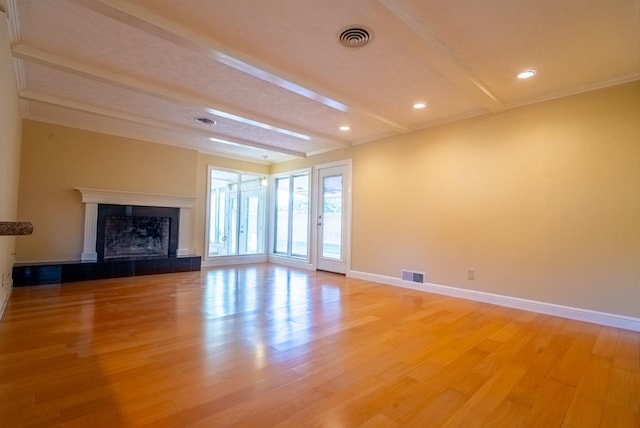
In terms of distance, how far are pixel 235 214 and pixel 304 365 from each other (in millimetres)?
5528

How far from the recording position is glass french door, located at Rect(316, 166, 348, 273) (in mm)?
5867

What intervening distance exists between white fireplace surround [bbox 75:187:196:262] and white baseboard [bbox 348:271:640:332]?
3.91 m

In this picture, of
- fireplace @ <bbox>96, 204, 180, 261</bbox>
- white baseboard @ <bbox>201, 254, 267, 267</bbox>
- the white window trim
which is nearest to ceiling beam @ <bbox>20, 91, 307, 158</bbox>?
the white window trim

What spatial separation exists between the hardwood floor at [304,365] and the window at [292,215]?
→ 10.3ft

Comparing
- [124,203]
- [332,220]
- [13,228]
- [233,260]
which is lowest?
[233,260]

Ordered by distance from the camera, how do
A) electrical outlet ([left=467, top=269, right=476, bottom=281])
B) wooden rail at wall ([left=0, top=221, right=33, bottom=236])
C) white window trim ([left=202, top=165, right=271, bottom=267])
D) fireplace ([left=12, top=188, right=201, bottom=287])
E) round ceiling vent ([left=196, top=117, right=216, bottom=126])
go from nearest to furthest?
wooden rail at wall ([left=0, top=221, right=33, bottom=236]) < electrical outlet ([left=467, top=269, right=476, bottom=281]) < round ceiling vent ([left=196, top=117, right=216, bottom=126]) < fireplace ([left=12, top=188, right=201, bottom=287]) < white window trim ([left=202, top=165, right=271, bottom=267])

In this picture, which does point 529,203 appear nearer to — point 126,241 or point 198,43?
point 198,43

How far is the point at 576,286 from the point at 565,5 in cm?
269

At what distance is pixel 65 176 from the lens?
5.00 meters

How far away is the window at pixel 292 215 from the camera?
6.78 m

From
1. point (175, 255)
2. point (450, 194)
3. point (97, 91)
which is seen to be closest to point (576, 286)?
point (450, 194)

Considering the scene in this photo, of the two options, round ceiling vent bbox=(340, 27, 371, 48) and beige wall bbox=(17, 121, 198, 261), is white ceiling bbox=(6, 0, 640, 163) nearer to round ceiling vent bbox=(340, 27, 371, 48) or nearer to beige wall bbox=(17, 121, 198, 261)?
round ceiling vent bbox=(340, 27, 371, 48)

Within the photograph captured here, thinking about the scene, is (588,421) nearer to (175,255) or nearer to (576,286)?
(576,286)

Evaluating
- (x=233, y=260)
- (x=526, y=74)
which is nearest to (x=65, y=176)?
(x=233, y=260)
